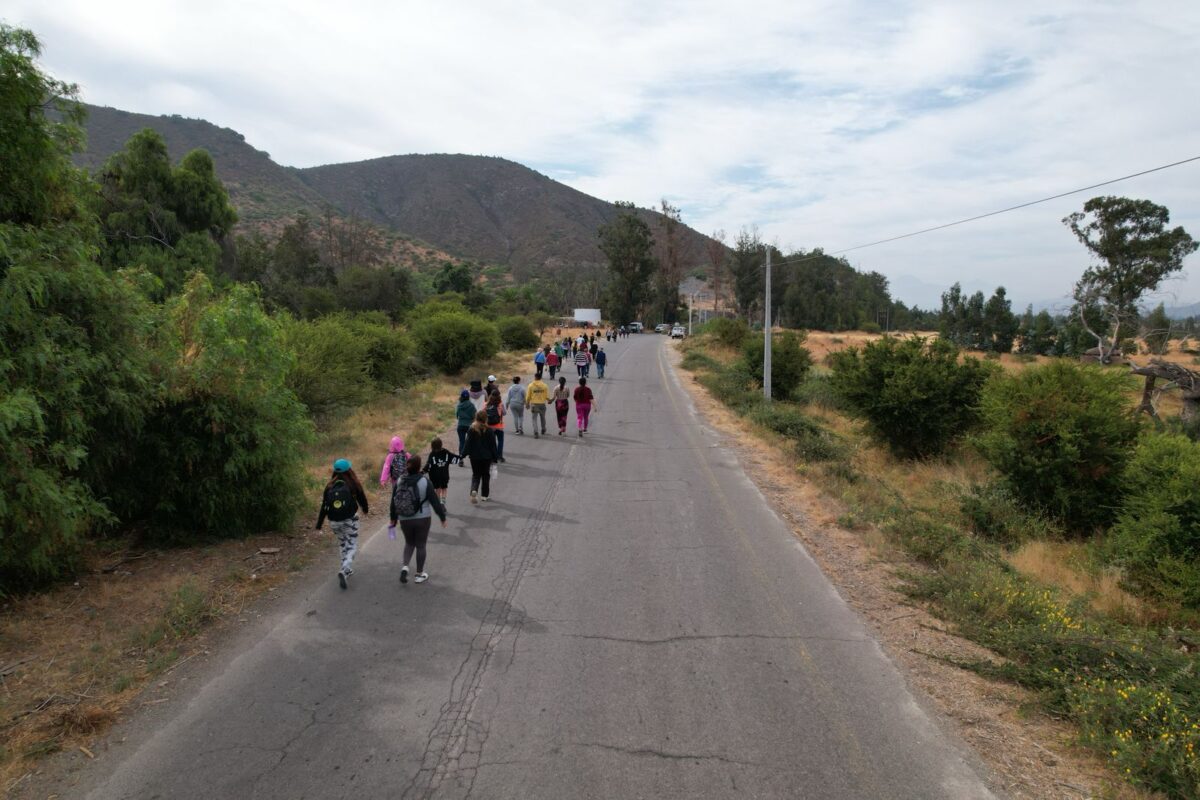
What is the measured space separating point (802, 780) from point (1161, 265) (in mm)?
54001

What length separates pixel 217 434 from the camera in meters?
8.02

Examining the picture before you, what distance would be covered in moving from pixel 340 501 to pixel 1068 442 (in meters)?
11.8

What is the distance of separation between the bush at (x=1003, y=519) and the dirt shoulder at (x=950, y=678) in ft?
9.22

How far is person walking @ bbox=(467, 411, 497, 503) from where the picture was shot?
10.4 meters

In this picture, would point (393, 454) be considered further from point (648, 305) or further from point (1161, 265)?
point (648, 305)

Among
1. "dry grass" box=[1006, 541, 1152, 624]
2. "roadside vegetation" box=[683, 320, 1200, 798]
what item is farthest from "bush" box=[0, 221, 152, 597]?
"dry grass" box=[1006, 541, 1152, 624]

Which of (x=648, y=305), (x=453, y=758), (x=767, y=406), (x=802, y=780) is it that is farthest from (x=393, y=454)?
(x=648, y=305)

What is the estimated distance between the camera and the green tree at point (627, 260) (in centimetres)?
9100

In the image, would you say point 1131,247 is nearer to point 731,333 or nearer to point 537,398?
point 731,333

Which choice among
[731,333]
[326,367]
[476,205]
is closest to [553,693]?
[326,367]

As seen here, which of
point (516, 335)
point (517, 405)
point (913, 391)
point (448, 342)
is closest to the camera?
point (517, 405)

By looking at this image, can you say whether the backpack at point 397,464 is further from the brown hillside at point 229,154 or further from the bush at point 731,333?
the brown hillside at point 229,154

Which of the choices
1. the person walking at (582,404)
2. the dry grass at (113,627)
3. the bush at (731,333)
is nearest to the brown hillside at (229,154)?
the bush at (731,333)

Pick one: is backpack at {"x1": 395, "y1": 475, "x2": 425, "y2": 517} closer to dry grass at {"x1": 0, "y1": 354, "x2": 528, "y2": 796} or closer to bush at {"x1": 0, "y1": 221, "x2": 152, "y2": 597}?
dry grass at {"x1": 0, "y1": 354, "x2": 528, "y2": 796}
